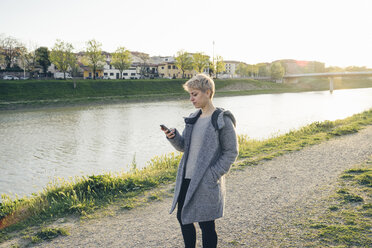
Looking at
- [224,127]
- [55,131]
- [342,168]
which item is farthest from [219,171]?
[55,131]

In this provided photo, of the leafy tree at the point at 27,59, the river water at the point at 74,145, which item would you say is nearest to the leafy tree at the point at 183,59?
the leafy tree at the point at 27,59

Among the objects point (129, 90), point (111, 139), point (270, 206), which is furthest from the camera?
point (129, 90)

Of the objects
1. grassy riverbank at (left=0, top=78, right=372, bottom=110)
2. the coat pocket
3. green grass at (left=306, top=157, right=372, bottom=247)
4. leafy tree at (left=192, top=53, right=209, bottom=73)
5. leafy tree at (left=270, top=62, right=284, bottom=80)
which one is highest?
leafy tree at (left=192, top=53, right=209, bottom=73)

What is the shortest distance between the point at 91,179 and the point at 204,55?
75992 mm

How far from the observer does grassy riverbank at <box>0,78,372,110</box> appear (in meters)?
40.6

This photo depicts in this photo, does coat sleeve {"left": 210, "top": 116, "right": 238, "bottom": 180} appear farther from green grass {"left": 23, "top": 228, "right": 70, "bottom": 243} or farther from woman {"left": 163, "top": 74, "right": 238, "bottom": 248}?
green grass {"left": 23, "top": 228, "right": 70, "bottom": 243}

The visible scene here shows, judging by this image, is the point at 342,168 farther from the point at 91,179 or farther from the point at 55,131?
the point at 55,131

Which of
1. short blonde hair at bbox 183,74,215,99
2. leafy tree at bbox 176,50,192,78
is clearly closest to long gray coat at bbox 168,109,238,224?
short blonde hair at bbox 183,74,215,99

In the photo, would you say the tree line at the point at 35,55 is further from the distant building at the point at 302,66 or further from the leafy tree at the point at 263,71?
the distant building at the point at 302,66

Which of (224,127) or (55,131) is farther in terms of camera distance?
(55,131)

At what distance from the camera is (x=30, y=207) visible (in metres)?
6.20

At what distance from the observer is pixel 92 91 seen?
49.1 m

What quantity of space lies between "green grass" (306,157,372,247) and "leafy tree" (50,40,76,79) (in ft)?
188

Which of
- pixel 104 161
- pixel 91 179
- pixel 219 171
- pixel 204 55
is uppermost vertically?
pixel 204 55
